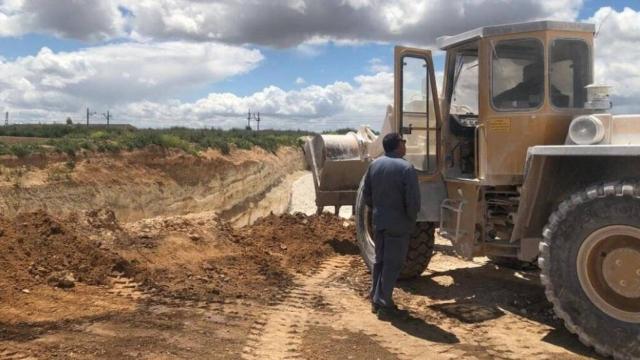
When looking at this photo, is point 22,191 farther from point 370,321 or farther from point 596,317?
point 596,317

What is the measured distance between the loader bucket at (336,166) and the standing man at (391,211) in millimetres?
4418

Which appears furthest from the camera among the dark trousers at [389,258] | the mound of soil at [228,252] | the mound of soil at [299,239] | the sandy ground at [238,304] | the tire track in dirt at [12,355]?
the mound of soil at [299,239]

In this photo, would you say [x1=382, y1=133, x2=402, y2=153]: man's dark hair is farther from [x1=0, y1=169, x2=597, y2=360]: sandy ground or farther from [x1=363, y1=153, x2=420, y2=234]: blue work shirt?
[x1=0, y1=169, x2=597, y2=360]: sandy ground

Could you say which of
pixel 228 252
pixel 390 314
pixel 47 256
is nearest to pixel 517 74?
pixel 390 314

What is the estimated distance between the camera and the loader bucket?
10.8m

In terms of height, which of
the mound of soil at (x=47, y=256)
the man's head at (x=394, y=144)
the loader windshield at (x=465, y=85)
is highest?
the loader windshield at (x=465, y=85)

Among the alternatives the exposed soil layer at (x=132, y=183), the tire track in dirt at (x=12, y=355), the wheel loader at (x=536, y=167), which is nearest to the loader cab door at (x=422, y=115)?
the wheel loader at (x=536, y=167)

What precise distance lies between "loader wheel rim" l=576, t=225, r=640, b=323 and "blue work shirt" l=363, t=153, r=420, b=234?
5.14 feet

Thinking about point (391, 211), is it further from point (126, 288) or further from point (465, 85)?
point (126, 288)

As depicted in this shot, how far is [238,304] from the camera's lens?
6336mm

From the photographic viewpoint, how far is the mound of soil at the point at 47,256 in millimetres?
6445

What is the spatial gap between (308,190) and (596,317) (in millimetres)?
27697

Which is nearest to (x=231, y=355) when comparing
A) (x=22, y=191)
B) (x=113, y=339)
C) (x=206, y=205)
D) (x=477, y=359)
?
(x=113, y=339)

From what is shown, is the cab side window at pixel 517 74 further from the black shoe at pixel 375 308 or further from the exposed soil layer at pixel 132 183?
the exposed soil layer at pixel 132 183
